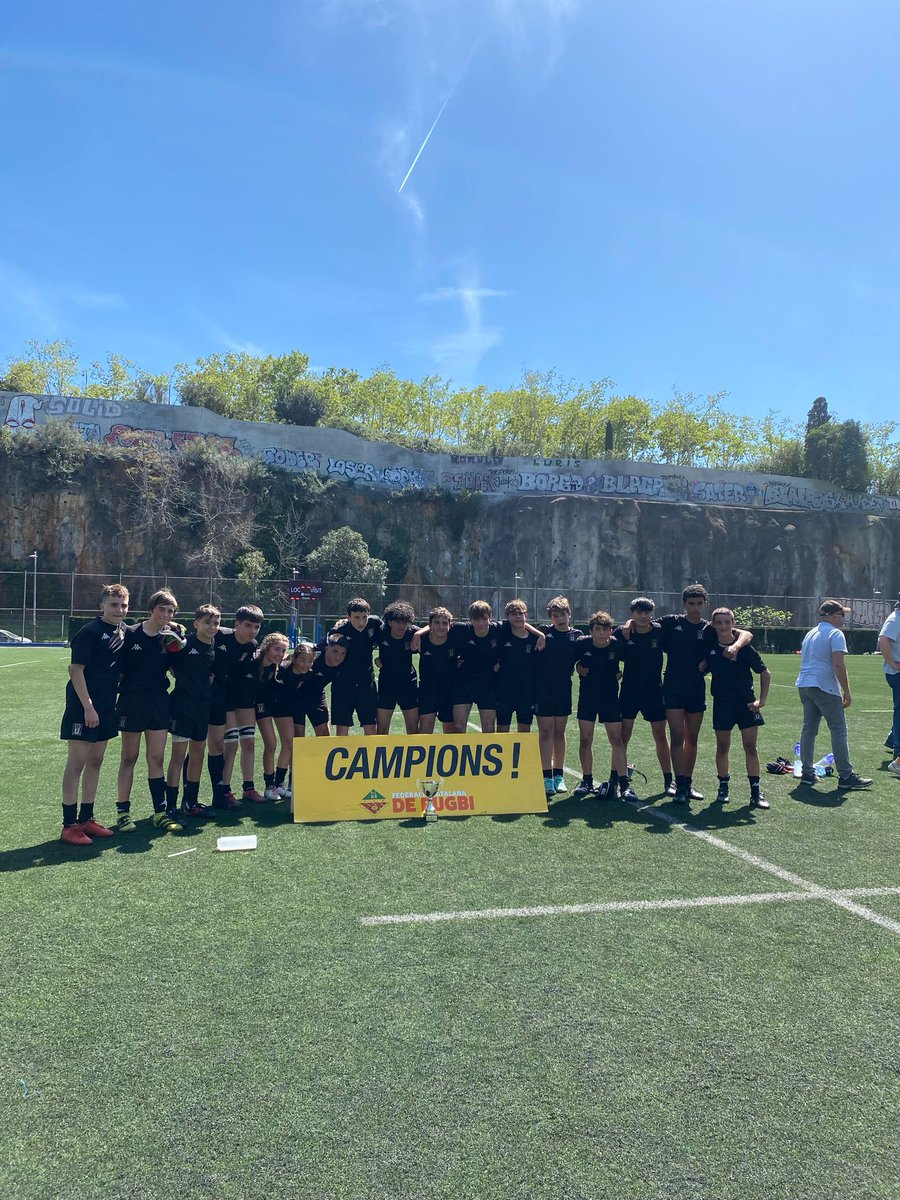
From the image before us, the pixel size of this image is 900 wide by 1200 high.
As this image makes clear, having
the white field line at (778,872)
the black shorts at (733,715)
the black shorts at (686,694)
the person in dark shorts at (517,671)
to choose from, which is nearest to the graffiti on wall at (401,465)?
the person in dark shorts at (517,671)

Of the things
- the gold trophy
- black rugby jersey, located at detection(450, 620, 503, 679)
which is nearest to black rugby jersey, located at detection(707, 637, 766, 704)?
black rugby jersey, located at detection(450, 620, 503, 679)

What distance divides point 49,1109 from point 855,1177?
280 cm

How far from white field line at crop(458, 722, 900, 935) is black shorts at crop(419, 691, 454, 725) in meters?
2.01

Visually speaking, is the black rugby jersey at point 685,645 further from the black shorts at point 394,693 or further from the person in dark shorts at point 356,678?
the person in dark shorts at point 356,678

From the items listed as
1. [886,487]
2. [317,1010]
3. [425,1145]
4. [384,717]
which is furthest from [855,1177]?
[886,487]

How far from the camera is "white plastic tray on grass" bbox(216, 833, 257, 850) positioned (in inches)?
230

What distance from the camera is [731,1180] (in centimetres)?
247

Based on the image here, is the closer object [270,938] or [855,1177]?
[855,1177]

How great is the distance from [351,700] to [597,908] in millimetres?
3568

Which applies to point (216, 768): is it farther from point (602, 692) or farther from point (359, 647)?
point (602, 692)

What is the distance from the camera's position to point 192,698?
6.72 metres

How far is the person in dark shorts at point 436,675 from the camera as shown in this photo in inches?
303

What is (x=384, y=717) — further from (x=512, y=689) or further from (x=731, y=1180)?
(x=731, y=1180)

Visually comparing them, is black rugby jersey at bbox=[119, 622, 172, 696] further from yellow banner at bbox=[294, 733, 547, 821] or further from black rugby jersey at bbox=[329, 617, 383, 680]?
black rugby jersey at bbox=[329, 617, 383, 680]
